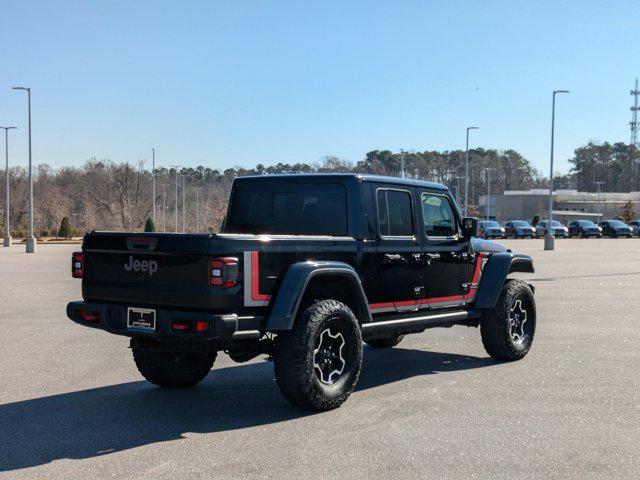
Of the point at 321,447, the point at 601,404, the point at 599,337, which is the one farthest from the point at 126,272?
the point at 599,337

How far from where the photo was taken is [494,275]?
881cm

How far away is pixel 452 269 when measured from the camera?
835cm

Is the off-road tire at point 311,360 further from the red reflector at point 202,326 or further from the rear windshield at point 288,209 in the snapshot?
the rear windshield at point 288,209

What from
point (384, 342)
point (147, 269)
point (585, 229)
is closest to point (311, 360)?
point (147, 269)

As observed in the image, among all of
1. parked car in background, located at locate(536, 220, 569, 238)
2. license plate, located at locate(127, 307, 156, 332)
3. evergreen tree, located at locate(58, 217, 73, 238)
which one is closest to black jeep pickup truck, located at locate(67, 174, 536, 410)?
license plate, located at locate(127, 307, 156, 332)

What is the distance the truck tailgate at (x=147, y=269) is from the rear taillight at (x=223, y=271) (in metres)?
0.06

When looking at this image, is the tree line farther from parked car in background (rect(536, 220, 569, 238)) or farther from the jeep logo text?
parked car in background (rect(536, 220, 569, 238))

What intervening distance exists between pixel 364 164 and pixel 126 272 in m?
125

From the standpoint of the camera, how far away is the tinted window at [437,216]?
26.7 ft

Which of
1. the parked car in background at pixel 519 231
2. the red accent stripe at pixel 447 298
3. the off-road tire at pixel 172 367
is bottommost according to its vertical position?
the parked car in background at pixel 519 231

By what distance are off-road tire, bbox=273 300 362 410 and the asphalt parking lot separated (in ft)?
0.56

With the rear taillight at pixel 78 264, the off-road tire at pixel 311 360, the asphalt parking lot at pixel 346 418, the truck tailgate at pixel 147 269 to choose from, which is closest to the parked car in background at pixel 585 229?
the asphalt parking lot at pixel 346 418

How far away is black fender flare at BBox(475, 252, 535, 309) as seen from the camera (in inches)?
341

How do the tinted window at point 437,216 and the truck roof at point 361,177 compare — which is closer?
the truck roof at point 361,177
